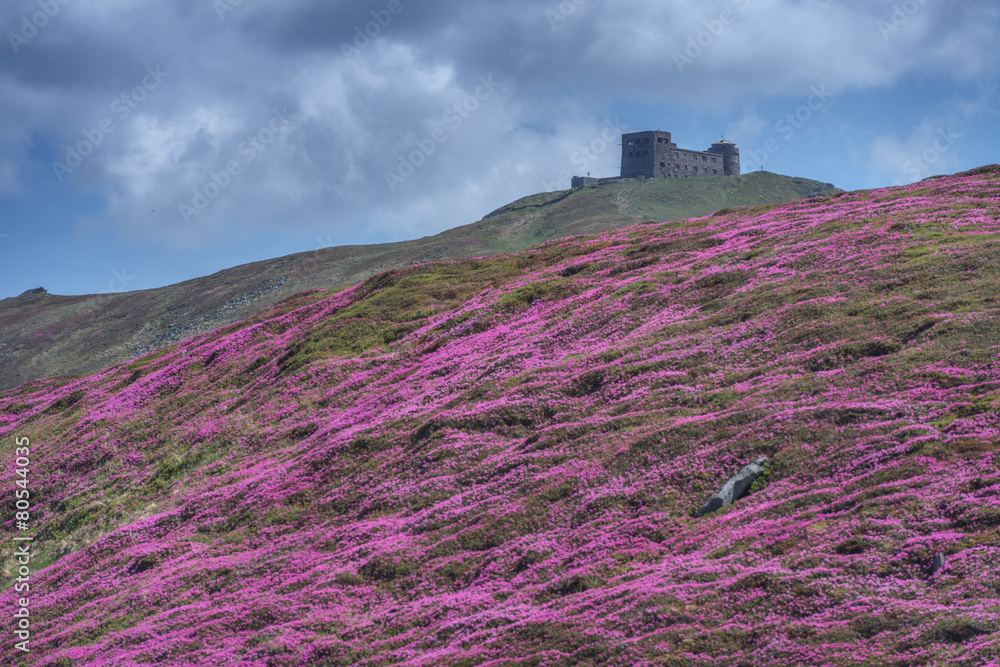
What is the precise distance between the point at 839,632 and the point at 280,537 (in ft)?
78.0

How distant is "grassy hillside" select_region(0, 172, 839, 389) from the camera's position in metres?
140

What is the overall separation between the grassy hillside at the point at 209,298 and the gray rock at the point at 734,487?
10359 centimetres

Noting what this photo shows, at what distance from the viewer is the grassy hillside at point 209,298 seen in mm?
140375

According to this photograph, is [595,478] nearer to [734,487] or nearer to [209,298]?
[734,487]

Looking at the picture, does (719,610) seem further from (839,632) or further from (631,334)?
(631,334)

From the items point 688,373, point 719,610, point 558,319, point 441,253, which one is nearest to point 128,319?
point 441,253

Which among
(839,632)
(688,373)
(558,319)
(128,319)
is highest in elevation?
(128,319)

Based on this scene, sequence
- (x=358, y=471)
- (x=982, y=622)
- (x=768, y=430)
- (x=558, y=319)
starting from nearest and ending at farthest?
(x=982, y=622)
(x=768, y=430)
(x=358, y=471)
(x=558, y=319)

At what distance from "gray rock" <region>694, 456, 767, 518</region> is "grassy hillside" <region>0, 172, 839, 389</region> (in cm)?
10359

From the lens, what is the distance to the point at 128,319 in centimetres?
16100
